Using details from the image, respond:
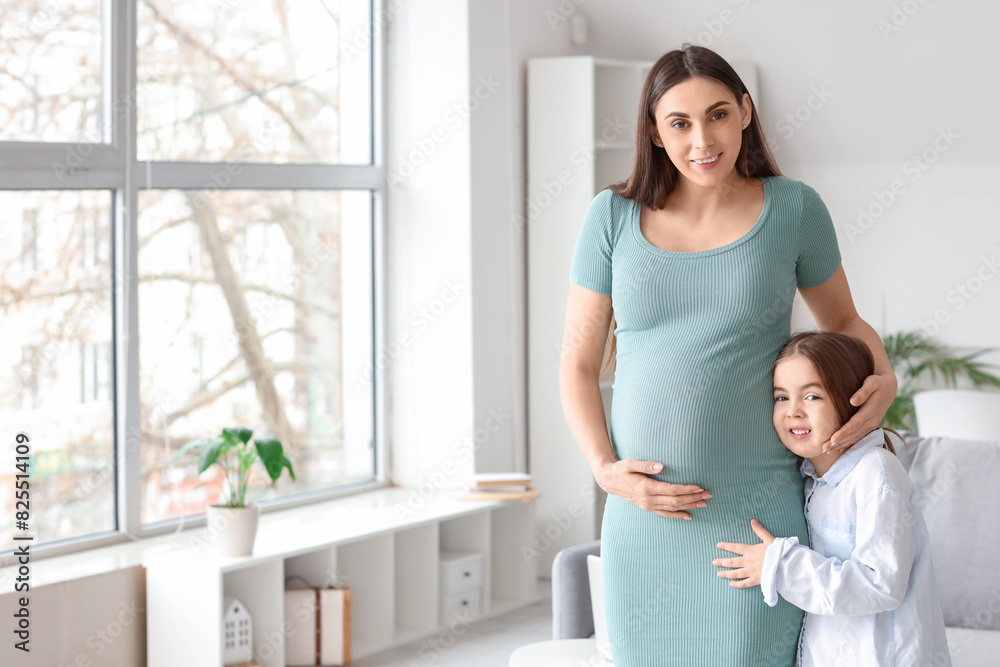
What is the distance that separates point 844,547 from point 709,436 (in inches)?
9.6

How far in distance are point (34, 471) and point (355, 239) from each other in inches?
62.8

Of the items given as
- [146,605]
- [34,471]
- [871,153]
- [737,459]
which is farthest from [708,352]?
[871,153]

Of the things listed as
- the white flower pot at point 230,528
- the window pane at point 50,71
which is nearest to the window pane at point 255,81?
the window pane at point 50,71

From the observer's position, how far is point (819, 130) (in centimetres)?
→ 447

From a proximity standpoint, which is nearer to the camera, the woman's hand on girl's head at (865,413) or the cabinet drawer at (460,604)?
the woman's hand on girl's head at (865,413)

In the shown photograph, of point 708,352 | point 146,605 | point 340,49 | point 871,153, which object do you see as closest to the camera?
point 708,352

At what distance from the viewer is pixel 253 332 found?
12.3 feet

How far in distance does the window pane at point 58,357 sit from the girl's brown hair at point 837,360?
240 cm

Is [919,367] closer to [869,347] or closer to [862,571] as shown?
[869,347]

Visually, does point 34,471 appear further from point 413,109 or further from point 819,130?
point 819,130

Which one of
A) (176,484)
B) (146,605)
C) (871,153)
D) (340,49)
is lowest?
(146,605)

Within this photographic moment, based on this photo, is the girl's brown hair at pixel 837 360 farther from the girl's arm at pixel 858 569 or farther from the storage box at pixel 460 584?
the storage box at pixel 460 584

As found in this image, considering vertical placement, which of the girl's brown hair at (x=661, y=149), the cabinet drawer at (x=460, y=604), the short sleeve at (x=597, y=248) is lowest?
the cabinet drawer at (x=460, y=604)

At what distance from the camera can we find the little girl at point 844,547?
4.47 ft
